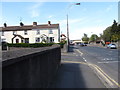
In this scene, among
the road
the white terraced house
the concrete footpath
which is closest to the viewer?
the concrete footpath

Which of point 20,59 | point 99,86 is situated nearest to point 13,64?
point 20,59

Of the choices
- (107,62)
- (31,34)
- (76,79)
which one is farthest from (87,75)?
(31,34)

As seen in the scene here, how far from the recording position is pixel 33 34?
1720 inches

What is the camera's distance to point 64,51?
24250 mm

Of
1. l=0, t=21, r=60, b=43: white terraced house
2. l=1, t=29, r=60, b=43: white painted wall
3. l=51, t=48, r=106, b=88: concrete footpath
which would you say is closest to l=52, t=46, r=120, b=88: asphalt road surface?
l=51, t=48, r=106, b=88: concrete footpath

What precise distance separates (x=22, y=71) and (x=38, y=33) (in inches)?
1655

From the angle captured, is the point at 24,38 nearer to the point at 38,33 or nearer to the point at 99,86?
the point at 38,33

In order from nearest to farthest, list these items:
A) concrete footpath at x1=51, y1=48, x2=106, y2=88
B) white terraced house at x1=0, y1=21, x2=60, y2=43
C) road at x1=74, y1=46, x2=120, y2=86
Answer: concrete footpath at x1=51, y1=48, x2=106, y2=88 < road at x1=74, y1=46, x2=120, y2=86 < white terraced house at x1=0, y1=21, x2=60, y2=43

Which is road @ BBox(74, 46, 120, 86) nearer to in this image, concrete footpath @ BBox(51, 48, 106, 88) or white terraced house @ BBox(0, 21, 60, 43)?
concrete footpath @ BBox(51, 48, 106, 88)

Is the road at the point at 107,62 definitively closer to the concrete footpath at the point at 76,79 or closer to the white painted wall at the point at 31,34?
the concrete footpath at the point at 76,79

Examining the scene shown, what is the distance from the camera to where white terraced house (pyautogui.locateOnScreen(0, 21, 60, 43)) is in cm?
4266

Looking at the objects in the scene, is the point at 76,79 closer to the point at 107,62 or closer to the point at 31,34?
the point at 107,62

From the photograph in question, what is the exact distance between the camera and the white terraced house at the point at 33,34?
42656 millimetres

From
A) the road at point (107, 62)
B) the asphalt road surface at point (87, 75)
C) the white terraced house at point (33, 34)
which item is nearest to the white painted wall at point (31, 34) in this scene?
the white terraced house at point (33, 34)
